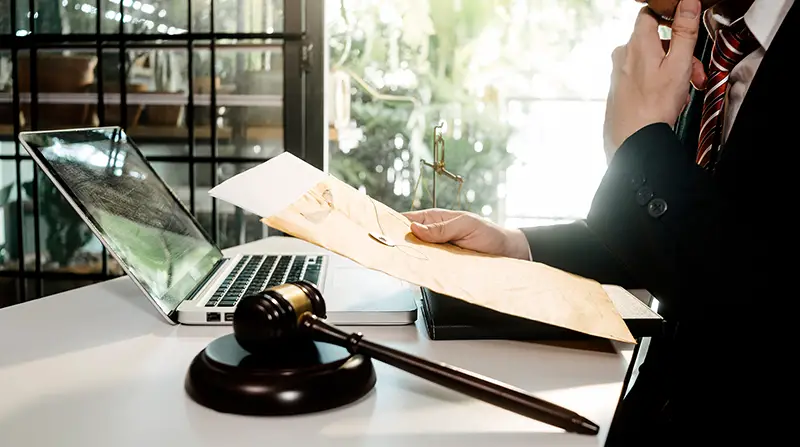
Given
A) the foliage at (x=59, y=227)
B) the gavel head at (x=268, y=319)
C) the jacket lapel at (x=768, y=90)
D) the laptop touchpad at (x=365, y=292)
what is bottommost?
the foliage at (x=59, y=227)

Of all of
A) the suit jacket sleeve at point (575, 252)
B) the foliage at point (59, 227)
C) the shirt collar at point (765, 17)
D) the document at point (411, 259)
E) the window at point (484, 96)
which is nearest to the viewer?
the document at point (411, 259)

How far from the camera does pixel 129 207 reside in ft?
3.07

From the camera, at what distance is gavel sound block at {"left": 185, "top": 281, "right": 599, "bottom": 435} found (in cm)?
54

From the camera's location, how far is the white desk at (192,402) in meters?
0.53

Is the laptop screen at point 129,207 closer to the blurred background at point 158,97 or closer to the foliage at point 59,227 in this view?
the blurred background at point 158,97

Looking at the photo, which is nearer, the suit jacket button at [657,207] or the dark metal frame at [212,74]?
the suit jacket button at [657,207]

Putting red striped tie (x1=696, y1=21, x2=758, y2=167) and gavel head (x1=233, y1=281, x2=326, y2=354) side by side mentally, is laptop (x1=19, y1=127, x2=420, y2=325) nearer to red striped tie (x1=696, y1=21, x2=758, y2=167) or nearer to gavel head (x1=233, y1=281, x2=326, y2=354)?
gavel head (x1=233, y1=281, x2=326, y2=354)

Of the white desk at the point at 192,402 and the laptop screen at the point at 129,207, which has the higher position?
the laptop screen at the point at 129,207

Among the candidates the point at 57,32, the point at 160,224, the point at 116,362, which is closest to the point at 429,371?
the point at 116,362

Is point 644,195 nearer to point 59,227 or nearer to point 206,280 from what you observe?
point 206,280

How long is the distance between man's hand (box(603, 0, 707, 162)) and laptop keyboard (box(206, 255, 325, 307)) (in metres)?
0.44

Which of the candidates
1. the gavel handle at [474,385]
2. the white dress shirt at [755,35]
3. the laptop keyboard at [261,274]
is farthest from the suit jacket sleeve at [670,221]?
the laptop keyboard at [261,274]

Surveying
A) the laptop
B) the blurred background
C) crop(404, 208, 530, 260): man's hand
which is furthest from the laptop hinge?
the blurred background

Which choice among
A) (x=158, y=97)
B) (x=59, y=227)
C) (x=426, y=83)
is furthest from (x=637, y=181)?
(x=426, y=83)
